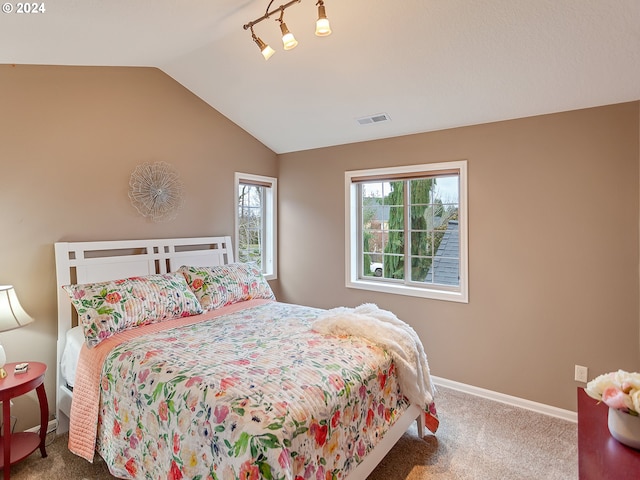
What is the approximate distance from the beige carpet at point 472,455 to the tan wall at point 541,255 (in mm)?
351

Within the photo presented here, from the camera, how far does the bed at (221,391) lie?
1.41 m

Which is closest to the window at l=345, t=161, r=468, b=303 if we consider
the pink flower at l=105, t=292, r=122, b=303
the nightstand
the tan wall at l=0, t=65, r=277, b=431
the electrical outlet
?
the electrical outlet

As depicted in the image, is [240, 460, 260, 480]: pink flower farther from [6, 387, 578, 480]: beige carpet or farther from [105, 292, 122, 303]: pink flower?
[105, 292, 122, 303]: pink flower

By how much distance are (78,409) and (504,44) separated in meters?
3.43

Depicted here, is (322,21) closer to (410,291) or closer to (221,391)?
(221,391)

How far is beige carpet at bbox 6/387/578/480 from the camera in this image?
2068mm

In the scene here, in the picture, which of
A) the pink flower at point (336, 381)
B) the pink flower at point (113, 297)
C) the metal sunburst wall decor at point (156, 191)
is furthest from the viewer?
the metal sunburst wall decor at point (156, 191)

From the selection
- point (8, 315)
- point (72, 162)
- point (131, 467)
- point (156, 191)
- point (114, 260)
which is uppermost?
point (72, 162)

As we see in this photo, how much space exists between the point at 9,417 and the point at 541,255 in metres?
3.60

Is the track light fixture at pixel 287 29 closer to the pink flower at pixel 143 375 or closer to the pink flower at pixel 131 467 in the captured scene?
the pink flower at pixel 143 375

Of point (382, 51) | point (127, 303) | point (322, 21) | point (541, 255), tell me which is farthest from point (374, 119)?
point (127, 303)


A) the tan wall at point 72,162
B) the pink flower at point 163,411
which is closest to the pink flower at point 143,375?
the pink flower at point 163,411

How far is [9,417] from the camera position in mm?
1907

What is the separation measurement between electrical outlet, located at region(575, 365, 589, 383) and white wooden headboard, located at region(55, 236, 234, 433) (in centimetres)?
313
